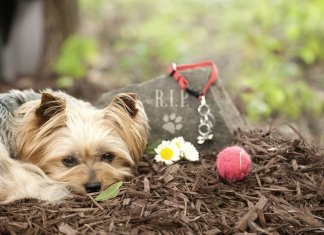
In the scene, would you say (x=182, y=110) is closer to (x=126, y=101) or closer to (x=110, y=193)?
(x=126, y=101)

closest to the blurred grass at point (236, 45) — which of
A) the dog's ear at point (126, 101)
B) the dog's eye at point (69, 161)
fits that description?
the dog's ear at point (126, 101)

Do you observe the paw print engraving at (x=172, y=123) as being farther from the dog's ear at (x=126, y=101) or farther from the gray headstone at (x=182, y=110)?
the dog's ear at (x=126, y=101)

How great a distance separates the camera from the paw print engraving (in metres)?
5.20

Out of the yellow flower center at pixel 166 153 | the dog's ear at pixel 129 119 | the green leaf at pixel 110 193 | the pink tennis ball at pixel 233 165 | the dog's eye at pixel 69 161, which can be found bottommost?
the green leaf at pixel 110 193

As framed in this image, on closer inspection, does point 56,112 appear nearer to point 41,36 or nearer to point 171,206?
point 171,206

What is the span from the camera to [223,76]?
9.73 m

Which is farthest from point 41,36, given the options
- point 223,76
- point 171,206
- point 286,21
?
point 171,206

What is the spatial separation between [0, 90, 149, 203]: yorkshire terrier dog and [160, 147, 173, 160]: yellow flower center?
10.8 inches

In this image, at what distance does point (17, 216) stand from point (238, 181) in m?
1.70

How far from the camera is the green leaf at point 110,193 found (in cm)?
404

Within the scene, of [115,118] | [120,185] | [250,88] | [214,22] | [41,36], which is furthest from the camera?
[214,22]

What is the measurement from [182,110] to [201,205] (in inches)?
58.5

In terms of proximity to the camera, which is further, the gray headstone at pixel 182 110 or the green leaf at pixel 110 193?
the gray headstone at pixel 182 110

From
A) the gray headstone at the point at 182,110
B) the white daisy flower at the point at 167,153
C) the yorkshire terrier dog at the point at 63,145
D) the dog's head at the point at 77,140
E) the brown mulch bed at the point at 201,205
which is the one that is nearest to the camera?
the brown mulch bed at the point at 201,205
